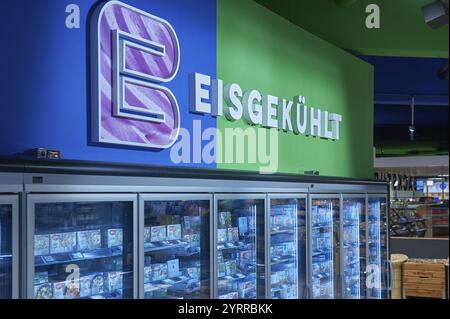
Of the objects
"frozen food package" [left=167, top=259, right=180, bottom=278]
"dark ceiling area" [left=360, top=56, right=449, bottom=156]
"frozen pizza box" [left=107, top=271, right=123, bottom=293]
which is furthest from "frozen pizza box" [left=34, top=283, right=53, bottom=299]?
"dark ceiling area" [left=360, top=56, right=449, bottom=156]

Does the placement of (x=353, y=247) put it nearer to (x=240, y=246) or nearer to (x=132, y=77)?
(x=240, y=246)

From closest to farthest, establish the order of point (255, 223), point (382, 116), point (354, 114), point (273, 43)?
1. point (255, 223)
2. point (273, 43)
3. point (354, 114)
4. point (382, 116)

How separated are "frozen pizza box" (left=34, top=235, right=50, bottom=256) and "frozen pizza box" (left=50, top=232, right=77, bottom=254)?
0.02m

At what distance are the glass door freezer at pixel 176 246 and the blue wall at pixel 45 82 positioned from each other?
37cm

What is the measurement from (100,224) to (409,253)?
26.2 feet

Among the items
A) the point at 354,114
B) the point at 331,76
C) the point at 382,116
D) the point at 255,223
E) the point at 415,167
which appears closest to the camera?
the point at 255,223

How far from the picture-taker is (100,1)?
2832mm

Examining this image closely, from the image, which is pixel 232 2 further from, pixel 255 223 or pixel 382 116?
pixel 382 116

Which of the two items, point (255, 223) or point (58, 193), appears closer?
point (58, 193)

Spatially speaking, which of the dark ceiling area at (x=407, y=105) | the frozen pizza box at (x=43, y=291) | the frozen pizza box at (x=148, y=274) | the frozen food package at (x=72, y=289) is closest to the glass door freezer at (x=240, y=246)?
the frozen pizza box at (x=148, y=274)

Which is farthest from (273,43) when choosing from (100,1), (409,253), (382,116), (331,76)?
(382,116)

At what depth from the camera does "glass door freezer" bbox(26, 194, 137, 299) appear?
2.31m

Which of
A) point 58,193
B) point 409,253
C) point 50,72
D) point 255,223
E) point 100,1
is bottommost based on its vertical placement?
point 409,253

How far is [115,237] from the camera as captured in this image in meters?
2.74
